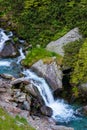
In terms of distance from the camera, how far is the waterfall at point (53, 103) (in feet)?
71.1

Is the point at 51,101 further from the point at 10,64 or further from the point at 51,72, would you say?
the point at 10,64

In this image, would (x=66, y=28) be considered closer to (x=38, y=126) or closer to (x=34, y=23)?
(x=34, y=23)

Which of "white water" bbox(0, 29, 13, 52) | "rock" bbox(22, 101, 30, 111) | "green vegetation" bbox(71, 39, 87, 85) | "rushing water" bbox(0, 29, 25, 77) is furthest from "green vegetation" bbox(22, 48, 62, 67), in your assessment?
"rock" bbox(22, 101, 30, 111)

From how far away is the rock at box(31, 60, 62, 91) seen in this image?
23.4 m

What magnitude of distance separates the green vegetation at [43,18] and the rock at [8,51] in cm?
184

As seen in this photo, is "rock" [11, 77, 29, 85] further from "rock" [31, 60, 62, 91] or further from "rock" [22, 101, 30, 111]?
"rock" [22, 101, 30, 111]

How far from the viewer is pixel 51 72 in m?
23.8

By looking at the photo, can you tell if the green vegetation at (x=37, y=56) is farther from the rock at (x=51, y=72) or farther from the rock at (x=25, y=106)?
the rock at (x=25, y=106)

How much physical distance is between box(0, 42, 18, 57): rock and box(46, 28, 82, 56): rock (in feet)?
8.45

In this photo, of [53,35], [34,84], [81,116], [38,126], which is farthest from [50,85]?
[53,35]

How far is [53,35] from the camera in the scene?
29.2 meters

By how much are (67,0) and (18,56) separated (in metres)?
6.52

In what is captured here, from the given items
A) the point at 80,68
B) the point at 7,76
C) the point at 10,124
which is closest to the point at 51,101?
the point at 80,68

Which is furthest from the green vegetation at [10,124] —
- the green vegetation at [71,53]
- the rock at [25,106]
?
the green vegetation at [71,53]
